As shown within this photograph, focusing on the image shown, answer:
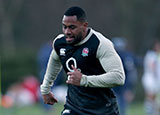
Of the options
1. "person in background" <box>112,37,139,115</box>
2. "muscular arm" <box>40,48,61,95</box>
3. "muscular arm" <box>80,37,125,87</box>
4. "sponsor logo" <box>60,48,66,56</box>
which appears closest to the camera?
"muscular arm" <box>80,37,125,87</box>

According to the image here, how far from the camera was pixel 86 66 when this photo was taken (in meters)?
8.23

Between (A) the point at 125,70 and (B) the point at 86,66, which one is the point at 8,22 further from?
(B) the point at 86,66

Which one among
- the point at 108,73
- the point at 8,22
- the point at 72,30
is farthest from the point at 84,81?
the point at 8,22

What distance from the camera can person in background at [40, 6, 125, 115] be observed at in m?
7.96

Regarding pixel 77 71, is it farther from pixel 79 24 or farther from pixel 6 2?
pixel 6 2

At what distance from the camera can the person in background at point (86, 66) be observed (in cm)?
796

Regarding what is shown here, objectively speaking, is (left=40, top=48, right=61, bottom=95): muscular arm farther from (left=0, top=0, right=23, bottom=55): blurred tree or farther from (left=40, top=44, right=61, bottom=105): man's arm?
(left=0, top=0, right=23, bottom=55): blurred tree

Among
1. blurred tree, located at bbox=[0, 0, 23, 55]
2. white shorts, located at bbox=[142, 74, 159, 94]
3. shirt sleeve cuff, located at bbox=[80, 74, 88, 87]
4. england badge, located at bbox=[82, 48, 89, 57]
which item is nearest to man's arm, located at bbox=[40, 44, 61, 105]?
england badge, located at bbox=[82, 48, 89, 57]

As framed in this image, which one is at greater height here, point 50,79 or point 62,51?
point 62,51

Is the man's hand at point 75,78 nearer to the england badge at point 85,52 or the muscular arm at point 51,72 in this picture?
the england badge at point 85,52

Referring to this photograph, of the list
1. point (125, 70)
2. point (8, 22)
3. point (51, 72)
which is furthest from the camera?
point (8, 22)

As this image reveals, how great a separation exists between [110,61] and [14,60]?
85.8 ft

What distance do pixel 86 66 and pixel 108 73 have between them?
387 millimetres

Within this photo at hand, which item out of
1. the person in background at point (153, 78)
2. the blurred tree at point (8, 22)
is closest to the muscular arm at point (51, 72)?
the person in background at point (153, 78)
